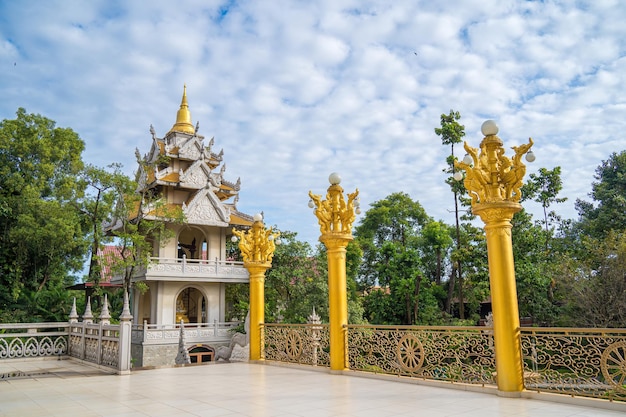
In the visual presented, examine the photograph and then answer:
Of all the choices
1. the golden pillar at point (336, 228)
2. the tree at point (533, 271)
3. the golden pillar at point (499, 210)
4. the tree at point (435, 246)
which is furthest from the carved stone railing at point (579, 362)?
the tree at point (435, 246)

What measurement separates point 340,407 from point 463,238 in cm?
1649

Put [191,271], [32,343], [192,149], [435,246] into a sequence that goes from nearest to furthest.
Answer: [32,343], [191,271], [192,149], [435,246]

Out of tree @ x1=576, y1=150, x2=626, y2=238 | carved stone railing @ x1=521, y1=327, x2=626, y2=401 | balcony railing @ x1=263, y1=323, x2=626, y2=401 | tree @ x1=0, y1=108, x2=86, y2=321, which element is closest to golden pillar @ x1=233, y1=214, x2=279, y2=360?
balcony railing @ x1=263, y1=323, x2=626, y2=401

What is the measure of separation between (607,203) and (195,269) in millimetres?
16656

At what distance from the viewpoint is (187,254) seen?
70.8 feet

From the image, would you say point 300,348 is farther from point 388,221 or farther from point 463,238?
point 388,221

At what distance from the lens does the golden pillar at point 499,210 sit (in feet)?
18.9

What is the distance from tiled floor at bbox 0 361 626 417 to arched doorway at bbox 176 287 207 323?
11.7m

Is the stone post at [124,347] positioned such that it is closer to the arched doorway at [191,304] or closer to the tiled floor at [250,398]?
the tiled floor at [250,398]

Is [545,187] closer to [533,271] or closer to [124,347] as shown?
[533,271]

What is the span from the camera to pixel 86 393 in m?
6.49

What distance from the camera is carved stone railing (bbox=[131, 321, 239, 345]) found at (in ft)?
55.2

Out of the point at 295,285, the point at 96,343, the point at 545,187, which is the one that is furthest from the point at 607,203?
the point at 96,343

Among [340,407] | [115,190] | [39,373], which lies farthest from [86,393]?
[115,190]
